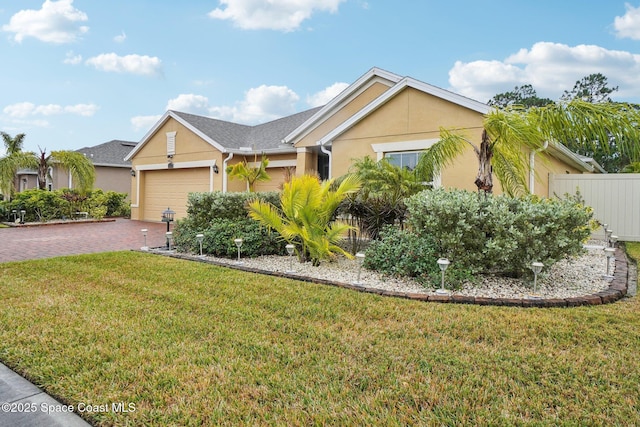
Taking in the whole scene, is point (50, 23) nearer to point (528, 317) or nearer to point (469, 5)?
point (469, 5)

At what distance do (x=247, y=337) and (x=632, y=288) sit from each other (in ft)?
19.8

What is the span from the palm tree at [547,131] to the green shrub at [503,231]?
1.30 m

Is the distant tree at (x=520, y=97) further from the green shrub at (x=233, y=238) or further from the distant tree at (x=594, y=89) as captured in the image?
the green shrub at (x=233, y=238)

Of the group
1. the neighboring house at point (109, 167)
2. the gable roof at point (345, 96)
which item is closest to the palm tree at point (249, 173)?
the gable roof at point (345, 96)

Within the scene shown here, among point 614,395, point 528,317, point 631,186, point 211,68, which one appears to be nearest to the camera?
point 614,395

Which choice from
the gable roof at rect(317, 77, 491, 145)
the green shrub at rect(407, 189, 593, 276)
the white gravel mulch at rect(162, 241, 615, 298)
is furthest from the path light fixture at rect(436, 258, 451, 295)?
the gable roof at rect(317, 77, 491, 145)

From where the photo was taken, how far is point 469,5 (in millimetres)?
12070

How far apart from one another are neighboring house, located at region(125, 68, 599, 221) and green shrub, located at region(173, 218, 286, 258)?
4.32 meters

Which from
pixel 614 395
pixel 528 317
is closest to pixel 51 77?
pixel 528 317

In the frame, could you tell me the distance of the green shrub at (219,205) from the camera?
9.20 meters

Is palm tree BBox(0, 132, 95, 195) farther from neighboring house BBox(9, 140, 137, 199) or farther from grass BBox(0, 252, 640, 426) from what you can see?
grass BBox(0, 252, 640, 426)

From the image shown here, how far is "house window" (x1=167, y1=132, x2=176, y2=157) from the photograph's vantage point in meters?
18.7

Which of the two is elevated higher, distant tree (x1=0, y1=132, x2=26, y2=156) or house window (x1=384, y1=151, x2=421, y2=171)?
distant tree (x1=0, y1=132, x2=26, y2=156)

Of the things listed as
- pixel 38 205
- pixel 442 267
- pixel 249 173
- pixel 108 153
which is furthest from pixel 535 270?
pixel 108 153
